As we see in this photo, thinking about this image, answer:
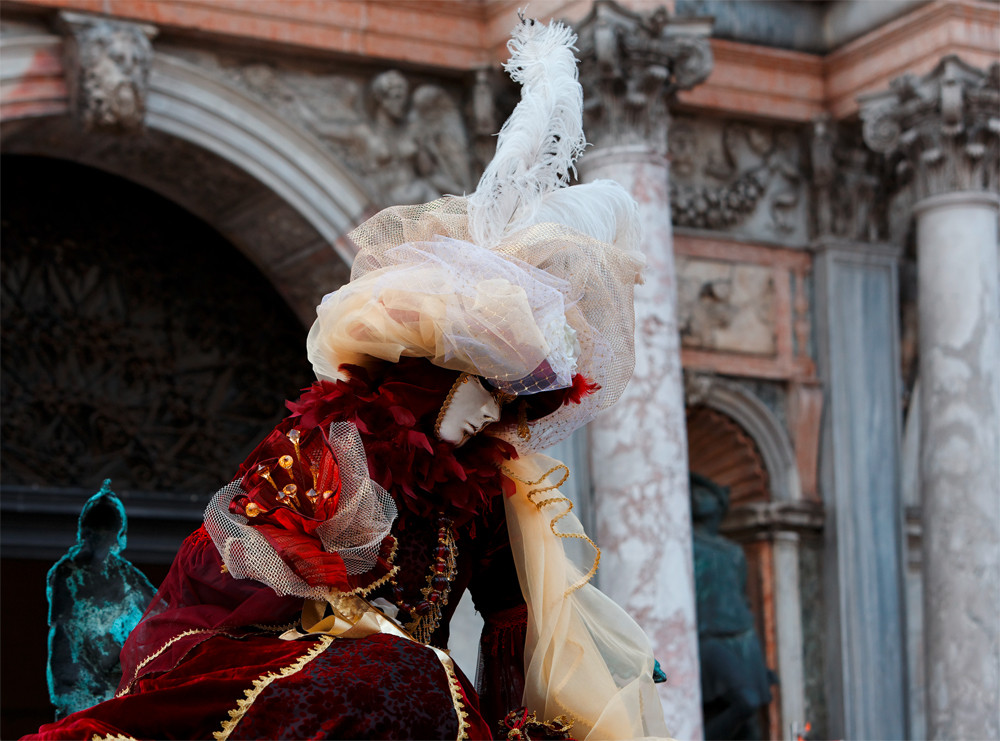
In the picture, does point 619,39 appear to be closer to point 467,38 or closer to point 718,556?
point 467,38

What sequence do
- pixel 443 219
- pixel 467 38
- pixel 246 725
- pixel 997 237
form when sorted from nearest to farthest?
1. pixel 246 725
2. pixel 443 219
3. pixel 467 38
4. pixel 997 237

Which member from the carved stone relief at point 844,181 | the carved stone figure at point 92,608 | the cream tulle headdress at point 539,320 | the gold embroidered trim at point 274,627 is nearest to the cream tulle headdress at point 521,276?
the cream tulle headdress at point 539,320

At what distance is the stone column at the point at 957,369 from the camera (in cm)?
798

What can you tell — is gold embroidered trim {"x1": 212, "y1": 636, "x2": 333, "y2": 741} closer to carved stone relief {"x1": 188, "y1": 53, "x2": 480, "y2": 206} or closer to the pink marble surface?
the pink marble surface

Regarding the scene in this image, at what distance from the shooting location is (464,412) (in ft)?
9.54

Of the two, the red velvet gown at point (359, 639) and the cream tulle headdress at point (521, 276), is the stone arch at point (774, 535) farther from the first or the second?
the red velvet gown at point (359, 639)

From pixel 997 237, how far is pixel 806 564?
6.51ft

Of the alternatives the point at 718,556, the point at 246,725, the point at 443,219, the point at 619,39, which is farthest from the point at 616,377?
the point at 718,556

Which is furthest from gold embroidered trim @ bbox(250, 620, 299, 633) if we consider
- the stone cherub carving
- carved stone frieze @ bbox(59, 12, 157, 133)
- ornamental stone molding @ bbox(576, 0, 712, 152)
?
the stone cherub carving

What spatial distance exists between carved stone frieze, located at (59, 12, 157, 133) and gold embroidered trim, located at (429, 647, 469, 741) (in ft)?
16.4

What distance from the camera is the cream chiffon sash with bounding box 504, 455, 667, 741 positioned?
9.37 ft

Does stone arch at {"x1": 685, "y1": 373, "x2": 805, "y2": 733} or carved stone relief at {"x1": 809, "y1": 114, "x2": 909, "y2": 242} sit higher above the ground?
carved stone relief at {"x1": 809, "y1": 114, "x2": 909, "y2": 242}

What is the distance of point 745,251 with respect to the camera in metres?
8.87

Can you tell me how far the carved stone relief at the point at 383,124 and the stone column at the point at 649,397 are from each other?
73 cm
